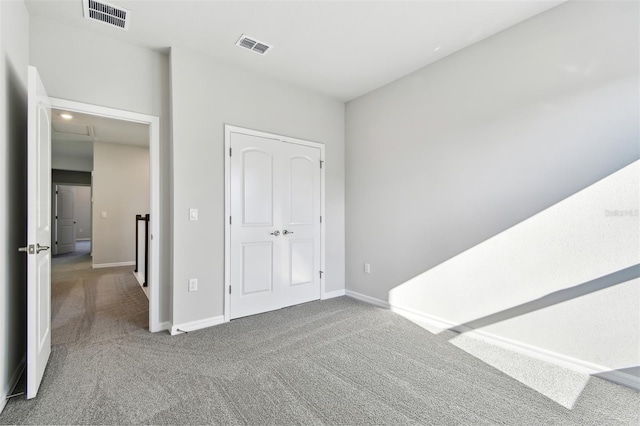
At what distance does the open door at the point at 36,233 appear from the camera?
69.7 inches

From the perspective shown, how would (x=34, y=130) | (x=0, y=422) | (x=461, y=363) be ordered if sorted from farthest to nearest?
(x=461, y=363)
(x=34, y=130)
(x=0, y=422)

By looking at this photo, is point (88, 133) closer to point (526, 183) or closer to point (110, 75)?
point (110, 75)

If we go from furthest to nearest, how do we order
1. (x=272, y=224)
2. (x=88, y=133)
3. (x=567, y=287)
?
(x=88, y=133) < (x=272, y=224) < (x=567, y=287)

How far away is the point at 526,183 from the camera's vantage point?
97.3 inches

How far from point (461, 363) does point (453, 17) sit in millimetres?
2745

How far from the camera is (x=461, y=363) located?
90.2 inches

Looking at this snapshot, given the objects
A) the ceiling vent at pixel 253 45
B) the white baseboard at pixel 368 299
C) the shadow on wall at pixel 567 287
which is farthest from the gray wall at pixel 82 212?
the shadow on wall at pixel 567 287

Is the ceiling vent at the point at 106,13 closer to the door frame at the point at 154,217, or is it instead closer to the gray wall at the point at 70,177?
the door frame at the point at 154,217

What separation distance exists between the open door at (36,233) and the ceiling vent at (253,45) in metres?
1.57

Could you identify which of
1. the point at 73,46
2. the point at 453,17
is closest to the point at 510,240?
the point at 453,17

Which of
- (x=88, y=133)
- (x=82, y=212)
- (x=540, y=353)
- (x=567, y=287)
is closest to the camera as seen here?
(x=567, y=287)

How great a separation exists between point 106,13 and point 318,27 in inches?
67.1

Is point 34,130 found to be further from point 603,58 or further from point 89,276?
point 89,276

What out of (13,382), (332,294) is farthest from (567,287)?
(13,382)
